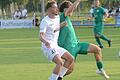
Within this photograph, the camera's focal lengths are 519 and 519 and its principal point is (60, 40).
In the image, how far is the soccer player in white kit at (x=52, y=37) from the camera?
12141 millimetres

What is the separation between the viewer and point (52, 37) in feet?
40.4

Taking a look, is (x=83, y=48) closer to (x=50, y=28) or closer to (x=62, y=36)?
(x=62, y=36)

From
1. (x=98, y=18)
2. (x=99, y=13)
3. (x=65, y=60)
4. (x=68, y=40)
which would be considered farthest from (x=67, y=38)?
(x=98, y=18)

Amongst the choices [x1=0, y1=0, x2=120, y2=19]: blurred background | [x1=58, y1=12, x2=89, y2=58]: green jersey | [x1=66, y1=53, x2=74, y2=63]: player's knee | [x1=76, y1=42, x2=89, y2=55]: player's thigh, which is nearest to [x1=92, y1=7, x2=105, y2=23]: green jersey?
[x1=76, y1=42, x2=89, y2=55]: player's thigh

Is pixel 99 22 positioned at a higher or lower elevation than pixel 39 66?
higher

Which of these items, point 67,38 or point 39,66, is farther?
point 39,66

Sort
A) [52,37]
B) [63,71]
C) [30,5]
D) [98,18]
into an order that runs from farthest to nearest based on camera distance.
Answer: [30,5] → [98,18] → [63,71] → [52,37]

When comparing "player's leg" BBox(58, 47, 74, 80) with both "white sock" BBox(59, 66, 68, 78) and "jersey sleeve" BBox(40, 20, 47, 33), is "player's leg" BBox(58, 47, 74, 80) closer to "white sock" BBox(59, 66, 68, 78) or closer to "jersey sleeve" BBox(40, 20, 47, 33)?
"white sock" BBox(59, 66, 68, 78)

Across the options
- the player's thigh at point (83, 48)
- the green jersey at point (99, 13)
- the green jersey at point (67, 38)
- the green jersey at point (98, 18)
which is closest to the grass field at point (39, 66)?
the player's thigh at point (83, 48)

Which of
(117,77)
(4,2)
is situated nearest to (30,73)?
(117,77)

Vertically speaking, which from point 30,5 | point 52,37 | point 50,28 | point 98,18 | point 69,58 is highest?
point 50,28

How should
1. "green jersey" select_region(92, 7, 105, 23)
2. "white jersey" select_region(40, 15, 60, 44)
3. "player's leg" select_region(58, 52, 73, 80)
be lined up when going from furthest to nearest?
"green jersey" select_region(92, 7, 105, 23) → "player's leg" select_region(58, 52, 73, 80) → "white jersey" select_region(40, 15, 60, 44)

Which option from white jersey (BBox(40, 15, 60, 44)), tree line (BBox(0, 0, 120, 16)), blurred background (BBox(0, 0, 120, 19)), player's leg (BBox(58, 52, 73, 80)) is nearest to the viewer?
white jersey (BBox(40, 15, 60, 44))

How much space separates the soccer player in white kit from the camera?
39.8 ft
